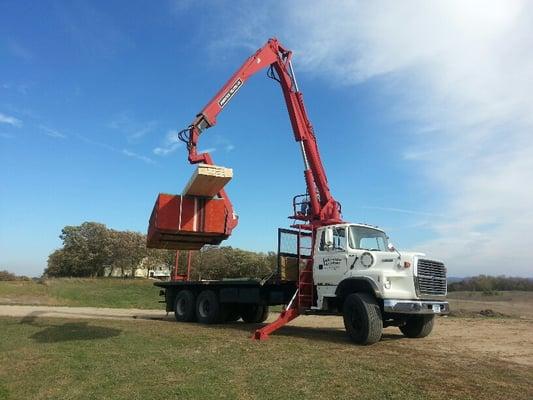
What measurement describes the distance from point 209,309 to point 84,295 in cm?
2235

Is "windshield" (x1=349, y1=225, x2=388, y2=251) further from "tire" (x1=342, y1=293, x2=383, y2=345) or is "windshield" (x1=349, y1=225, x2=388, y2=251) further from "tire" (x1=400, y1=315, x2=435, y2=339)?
"tire" (x1=400, y1=315, x2=435, y2=339)

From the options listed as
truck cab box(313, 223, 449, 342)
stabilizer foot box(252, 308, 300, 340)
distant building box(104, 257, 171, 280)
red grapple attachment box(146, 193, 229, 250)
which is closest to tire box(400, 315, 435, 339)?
truck cab box(313, 223, 449, 342)

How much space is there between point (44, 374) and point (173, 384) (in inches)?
90.6

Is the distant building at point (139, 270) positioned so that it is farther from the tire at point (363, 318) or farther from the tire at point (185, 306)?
the tire at point (363, 318)

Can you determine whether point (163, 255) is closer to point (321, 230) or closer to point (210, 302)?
point (210, 302)

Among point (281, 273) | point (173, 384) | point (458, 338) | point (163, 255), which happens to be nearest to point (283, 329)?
point (281, 273)

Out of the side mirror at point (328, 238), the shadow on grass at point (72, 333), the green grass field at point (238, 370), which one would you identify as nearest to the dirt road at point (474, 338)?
the green grass field at point (238, 370)

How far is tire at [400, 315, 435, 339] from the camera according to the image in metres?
13.4

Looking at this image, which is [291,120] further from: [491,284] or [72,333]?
[491,284]

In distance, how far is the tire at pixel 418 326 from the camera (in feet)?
44.1

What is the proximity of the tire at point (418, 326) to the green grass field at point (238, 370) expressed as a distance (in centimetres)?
107

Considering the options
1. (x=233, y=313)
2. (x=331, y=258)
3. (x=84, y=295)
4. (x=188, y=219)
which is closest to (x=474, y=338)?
(x=331, y=258)

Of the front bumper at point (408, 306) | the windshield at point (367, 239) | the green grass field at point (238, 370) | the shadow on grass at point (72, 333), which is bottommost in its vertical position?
the green grass field at point (238, 370)

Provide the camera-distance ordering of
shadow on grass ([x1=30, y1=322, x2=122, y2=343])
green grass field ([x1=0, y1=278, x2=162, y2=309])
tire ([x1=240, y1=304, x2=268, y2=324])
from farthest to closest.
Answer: green grass field ([x1=0, y1=278, x2=162, y2=309])
tire ([x1=240, y1=304, x2=268, y2=324])
shadow on grass ([x1=30, y1=322, x2=122, y2=343])
